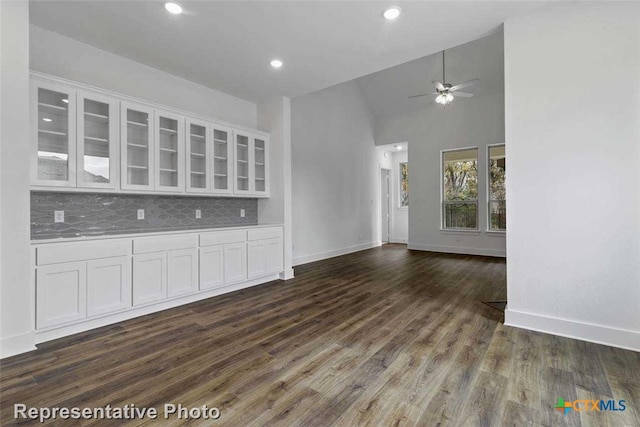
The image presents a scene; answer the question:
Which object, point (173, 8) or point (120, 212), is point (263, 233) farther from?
point (173, 8)

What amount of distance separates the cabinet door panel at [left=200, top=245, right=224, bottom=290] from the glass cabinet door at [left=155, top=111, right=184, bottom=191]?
88 centimetres

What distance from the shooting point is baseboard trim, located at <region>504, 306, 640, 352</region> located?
2.40m

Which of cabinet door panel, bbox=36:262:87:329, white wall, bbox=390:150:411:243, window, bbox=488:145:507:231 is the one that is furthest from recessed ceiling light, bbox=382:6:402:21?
white wall, bbox=390:150:411:243

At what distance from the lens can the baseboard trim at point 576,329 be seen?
240cm

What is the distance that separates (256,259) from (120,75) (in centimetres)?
285

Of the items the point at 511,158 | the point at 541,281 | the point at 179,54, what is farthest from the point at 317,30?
the point at 541,281

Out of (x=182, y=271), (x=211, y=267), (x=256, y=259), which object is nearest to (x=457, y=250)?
(x=256, y=259)

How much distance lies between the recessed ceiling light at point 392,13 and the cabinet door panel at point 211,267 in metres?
3.18

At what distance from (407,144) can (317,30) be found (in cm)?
594

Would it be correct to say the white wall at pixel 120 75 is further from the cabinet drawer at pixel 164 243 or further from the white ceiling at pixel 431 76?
the white ceiling at pixel 431 76

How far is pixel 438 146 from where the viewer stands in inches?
303

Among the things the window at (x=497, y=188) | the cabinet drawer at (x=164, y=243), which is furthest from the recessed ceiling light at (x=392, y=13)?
the window at (x=497, y=188)

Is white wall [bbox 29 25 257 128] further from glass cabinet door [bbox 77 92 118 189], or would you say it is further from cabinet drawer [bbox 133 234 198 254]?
cabinet drawer [bbox 133 234 198 254]

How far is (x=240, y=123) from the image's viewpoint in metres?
4.90
